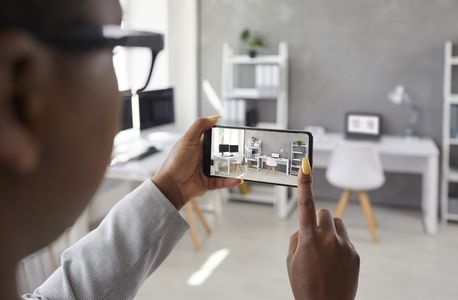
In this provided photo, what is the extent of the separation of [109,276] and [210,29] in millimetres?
3830

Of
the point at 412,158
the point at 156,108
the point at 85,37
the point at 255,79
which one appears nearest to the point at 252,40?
the point at 255,79

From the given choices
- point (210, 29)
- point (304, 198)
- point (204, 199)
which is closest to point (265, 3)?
point (210, 29)

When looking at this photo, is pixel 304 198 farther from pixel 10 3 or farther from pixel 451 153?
pixel 451 153

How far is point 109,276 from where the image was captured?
2.57 feet

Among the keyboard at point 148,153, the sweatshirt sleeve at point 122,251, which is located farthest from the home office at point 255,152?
the keyboard at point 148,153

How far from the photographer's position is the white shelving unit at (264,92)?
397cm

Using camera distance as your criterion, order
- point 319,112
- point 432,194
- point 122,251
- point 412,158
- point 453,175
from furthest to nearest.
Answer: point 319,112 < point 412,158 < point 453,175 < point 432,194 < point 122,251

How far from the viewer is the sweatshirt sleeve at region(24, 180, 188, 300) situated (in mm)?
777

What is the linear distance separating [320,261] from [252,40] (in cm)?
363

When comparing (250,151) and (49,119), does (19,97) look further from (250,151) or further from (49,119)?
(250,151)

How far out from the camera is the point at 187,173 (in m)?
0.92

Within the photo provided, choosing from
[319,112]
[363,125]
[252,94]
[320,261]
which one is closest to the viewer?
[320,261]

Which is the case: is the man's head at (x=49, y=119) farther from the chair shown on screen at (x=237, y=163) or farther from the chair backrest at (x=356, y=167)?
the chair backrest at (x=356, y=167)

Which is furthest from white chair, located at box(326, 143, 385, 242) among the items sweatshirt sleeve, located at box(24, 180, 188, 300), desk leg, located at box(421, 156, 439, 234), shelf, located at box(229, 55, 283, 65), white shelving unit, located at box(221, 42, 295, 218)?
sweatshirt sleeve, located at box(24, 180, 188, 300)
